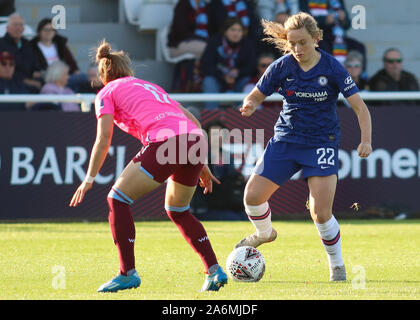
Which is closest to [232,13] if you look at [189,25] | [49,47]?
[189,25]

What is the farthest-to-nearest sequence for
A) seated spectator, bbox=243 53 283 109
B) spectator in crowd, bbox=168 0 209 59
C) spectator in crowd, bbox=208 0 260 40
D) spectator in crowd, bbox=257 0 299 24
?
1. spectator in crowd, bbox=257 0 299 24
2. spectator in crowd, bbox=208 0 260 40
3. spectator in crowd, bbox=168 0 209 59
4. seated spectator, bbox=243 53 283 109

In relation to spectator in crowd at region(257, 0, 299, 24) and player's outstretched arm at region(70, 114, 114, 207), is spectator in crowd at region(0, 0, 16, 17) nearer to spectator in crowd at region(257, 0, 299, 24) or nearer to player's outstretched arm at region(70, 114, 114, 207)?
spectator in crowd at region(257, 0, 299, 24)

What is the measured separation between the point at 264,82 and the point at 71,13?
1014 cm

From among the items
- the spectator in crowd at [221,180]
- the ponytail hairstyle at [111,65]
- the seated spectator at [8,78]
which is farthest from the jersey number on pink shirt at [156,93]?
the seated spectator at [8,78]

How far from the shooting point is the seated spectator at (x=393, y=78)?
14781 millimetres

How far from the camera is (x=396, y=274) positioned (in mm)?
7922

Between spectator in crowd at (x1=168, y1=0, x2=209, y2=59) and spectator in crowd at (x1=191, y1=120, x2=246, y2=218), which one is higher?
spectator in crowd at (x1=168, y1=0, x2=209, y2=59)

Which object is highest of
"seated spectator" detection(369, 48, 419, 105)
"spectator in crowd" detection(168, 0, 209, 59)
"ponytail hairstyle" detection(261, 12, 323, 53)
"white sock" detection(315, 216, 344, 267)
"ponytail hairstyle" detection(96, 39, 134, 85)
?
"ponytail hairstyle" detection(261, 12, 323, 53)

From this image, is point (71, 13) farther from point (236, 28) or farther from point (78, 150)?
point (78, 150)

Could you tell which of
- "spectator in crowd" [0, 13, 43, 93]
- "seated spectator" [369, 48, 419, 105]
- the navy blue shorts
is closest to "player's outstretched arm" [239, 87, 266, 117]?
the navy blue shorts

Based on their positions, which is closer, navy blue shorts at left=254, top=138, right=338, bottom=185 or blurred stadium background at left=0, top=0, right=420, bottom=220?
navy blue shorts at left=254, top=138, right=338, bottom=185

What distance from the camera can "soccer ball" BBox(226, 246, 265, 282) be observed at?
7.51 meters

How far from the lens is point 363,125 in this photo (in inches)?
292

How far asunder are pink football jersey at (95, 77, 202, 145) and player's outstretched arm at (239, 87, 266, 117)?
68 centimetres
